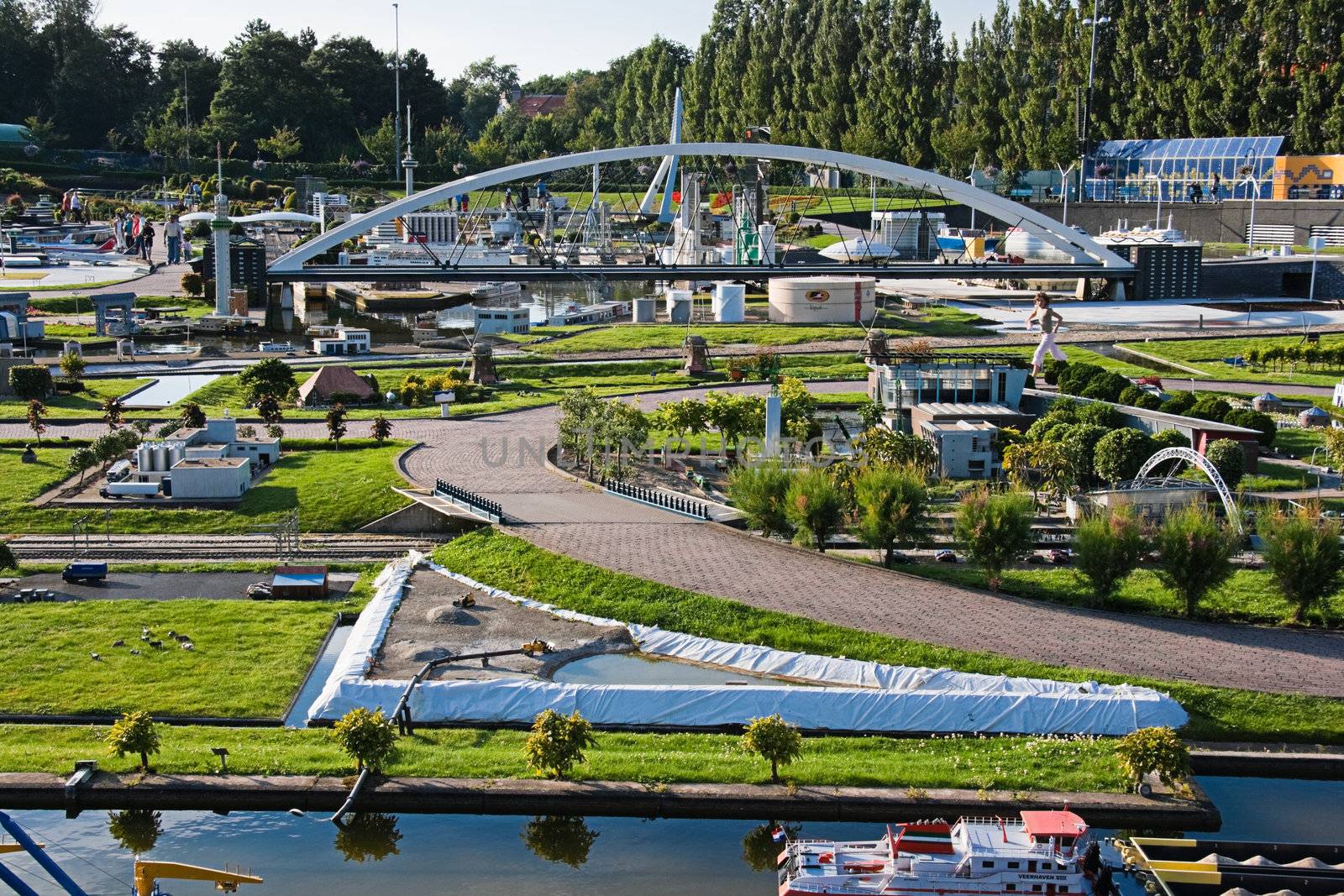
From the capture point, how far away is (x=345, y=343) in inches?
2665

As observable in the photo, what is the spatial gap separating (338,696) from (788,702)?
7729 millimetres

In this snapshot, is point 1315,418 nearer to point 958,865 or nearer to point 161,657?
point 958,865

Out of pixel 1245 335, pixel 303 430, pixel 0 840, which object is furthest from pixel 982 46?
pixel 0 840

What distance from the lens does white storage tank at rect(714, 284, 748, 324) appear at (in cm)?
7512

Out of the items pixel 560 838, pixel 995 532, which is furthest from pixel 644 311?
pixel 560 838

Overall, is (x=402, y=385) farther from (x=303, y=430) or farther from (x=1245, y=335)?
(x=1245, y=335)

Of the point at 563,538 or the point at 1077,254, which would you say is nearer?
the point at 563,538

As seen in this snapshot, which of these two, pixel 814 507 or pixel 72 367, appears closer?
pixel 814 507

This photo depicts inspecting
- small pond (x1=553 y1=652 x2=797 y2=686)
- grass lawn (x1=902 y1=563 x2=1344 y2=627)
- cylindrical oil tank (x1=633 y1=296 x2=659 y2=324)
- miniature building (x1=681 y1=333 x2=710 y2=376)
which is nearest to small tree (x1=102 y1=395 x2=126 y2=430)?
miniature building (x1=681 y1=333 x2=710 y2=376)

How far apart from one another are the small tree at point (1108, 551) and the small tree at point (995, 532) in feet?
3.89

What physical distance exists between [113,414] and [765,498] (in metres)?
22.9

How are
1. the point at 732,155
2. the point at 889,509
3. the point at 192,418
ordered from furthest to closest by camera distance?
the point at 732,155
the point at 192,418
the point at 889,509

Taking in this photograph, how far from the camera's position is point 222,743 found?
86.4 feet


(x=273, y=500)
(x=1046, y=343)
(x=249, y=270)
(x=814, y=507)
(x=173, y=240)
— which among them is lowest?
(x=273, y=500)
